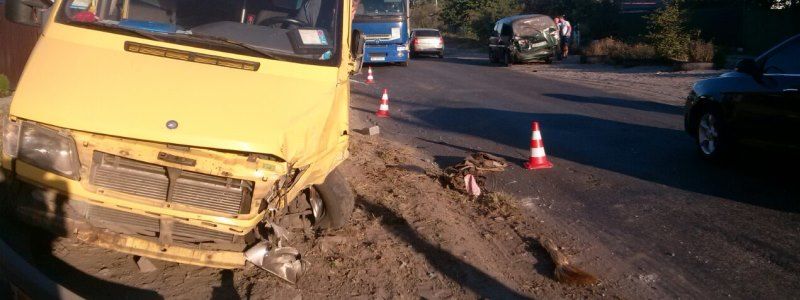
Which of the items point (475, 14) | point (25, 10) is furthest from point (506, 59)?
point (475, 14)

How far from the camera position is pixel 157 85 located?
4.47 m

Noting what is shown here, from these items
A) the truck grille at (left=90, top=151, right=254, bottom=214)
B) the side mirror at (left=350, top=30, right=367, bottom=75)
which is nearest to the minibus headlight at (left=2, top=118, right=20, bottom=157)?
the truck grille at (left=90, top=151, right=254, bottom=214)

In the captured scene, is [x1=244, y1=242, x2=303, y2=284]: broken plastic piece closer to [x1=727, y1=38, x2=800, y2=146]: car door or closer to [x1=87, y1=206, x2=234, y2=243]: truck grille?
[x1=87, y1=206, x2=234, y2=243]: truck grille

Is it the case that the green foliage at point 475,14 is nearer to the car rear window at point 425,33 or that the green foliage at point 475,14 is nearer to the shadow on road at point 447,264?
the car rear window at point 425,33

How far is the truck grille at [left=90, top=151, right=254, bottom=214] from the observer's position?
4.07 metres

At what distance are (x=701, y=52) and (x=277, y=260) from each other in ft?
67.4

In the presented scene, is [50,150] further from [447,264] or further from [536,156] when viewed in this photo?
[536,156]

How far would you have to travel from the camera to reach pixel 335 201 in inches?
219

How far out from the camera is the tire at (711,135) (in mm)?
8172

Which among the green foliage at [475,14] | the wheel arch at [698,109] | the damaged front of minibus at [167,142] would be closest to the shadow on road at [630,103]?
the wheel arch at [698,109]

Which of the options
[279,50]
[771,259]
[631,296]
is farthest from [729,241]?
[279,50]

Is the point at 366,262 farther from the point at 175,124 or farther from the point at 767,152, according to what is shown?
the point at 767,152

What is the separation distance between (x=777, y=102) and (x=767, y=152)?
502 mm

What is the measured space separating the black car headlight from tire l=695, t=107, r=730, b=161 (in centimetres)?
666
